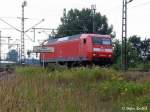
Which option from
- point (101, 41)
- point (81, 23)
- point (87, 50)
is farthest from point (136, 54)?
point (81, 23)

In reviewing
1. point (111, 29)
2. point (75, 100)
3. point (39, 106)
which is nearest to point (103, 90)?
point (75, 100)

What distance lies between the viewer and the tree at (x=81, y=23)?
7244cm

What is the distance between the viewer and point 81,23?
243 feet

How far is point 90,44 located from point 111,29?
35.0 meters

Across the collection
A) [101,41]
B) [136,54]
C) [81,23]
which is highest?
[81,23]

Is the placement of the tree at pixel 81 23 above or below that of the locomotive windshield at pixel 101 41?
above

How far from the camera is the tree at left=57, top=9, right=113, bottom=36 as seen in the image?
7244cm

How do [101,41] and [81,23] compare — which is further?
[81,23]

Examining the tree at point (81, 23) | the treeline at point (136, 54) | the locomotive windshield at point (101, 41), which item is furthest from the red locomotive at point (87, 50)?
the tree at point (81, 23)

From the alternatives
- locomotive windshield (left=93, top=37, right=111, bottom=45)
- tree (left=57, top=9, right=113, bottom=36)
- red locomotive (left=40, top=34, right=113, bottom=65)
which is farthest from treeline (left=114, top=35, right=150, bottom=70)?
tree (left=57, top=9, right=113, bottom=36)

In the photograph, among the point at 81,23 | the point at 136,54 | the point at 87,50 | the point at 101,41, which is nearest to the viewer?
the point at 87,50

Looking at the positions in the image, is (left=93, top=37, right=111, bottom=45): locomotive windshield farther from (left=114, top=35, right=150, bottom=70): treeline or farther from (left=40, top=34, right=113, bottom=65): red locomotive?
(left=114, top=35, right=150, bottom=70): treeline

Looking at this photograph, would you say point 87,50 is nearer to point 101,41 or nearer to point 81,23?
point 101,41

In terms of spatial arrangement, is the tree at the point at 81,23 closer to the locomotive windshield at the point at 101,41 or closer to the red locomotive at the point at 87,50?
the red locomotive at the point at 87,50
